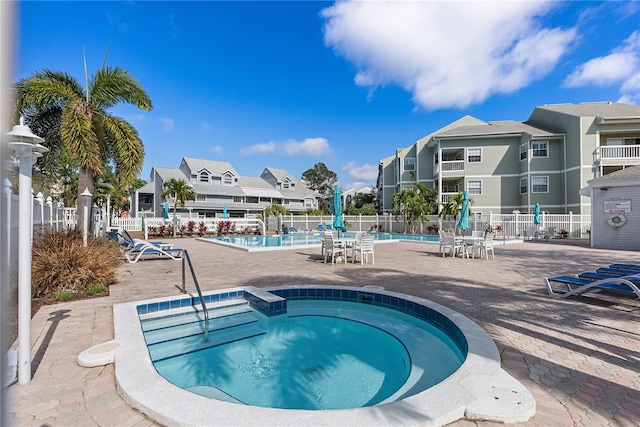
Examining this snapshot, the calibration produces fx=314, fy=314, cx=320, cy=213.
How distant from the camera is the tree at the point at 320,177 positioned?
6481 centimetres

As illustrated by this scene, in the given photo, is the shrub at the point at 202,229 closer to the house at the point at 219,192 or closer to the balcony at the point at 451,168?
the house at the point at 219,192

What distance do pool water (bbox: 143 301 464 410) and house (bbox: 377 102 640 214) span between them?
26803 mm

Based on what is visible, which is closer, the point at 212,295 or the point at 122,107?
the point at 212,295

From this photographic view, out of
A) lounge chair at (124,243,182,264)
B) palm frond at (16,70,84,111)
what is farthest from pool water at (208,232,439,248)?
palm frond at (16,70,84,111)

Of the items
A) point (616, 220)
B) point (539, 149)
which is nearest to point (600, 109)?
point (539, 149)

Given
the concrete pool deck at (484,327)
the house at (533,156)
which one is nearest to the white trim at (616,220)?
the house at (533,156)

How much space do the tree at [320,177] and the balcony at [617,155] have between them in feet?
146

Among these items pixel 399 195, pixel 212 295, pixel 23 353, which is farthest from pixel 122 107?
pixel 399 195

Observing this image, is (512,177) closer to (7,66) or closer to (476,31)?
(476,31)

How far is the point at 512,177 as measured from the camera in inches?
1177

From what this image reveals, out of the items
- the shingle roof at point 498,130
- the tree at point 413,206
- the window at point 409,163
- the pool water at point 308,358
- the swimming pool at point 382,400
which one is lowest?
the pool water at point 308,358

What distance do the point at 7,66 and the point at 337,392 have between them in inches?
160

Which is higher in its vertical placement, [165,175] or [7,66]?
[165,175]

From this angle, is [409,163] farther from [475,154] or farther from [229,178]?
[229,178]
